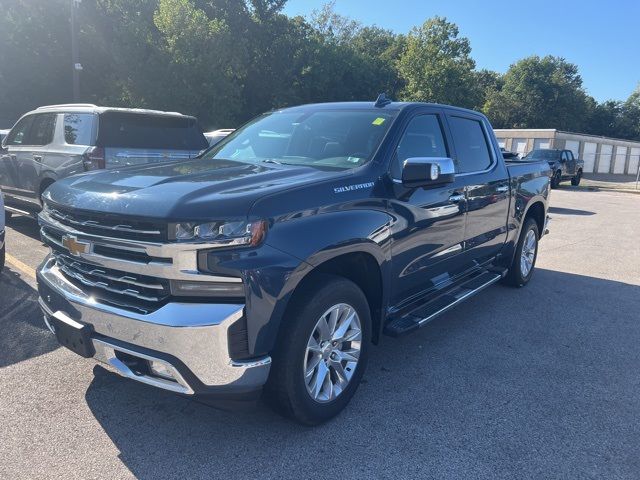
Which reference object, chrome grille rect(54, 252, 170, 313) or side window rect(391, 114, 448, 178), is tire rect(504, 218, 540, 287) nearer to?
side window rect(391, 114, 448, 178)

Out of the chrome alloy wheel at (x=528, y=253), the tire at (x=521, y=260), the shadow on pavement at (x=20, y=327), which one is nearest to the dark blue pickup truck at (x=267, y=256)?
the shadow on pavement at (x=20, y=327)

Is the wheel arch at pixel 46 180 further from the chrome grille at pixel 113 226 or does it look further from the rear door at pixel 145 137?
the chrome grille at pixel 113 226

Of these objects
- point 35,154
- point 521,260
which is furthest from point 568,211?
point 35,154

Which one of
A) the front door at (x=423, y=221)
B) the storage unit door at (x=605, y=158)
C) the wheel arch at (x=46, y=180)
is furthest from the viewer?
the storage unit door at (x=605, y=158)

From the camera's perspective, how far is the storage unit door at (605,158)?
3972 centimetres

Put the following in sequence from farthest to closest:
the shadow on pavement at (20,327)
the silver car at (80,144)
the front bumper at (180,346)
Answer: the silver car at (80,144)
the shadow on pavement at (20,327)
the front bumper at (180,346)

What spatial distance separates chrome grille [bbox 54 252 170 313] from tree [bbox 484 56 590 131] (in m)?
64.6

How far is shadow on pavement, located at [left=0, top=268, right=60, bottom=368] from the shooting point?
3.96m

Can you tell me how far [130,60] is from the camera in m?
24.2

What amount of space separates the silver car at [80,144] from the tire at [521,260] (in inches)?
188

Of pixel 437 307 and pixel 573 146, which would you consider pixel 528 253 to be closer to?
pixel 437 307

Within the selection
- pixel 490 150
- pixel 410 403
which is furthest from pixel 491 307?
pixel 410 403

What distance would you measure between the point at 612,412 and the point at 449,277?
1605 mm

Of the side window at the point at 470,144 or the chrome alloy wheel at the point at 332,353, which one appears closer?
the chrome alloy wheel at the point at 332,353
